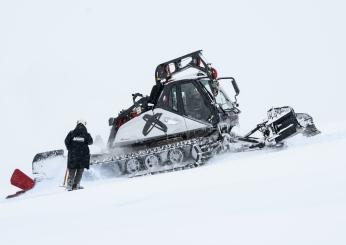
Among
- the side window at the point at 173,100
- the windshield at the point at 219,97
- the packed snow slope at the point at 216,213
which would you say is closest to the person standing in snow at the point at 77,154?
the side window at the point at 173,100

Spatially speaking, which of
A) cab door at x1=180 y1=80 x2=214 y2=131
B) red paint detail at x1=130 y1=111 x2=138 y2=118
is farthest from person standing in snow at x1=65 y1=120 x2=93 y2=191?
cab door at x1=180 y1=80 x2=214 y2=131

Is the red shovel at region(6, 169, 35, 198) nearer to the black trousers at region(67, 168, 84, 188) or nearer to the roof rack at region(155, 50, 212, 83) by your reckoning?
the black trousers at region(67, 168, 84, 188)

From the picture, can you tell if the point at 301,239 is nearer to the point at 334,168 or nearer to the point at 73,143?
the point at 334,168

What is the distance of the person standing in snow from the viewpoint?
10.5m

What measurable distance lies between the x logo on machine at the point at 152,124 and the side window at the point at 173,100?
0.39 metres

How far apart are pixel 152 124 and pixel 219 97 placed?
6.23 ft

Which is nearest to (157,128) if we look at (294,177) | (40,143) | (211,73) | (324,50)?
(211,73)

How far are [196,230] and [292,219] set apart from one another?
2.28 ft

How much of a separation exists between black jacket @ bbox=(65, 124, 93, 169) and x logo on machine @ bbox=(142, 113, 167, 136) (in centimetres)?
175

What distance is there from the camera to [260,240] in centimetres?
284

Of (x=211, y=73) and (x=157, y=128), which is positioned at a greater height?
(x=211, y=73)

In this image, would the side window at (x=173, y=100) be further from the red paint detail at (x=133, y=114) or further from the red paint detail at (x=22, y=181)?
the red paint detail at (x=22, y=181)

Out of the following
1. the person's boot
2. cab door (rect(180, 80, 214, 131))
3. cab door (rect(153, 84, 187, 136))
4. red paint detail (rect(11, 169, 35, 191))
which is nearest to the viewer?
the person's boot

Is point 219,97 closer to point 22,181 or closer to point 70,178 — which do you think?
point 70,178
